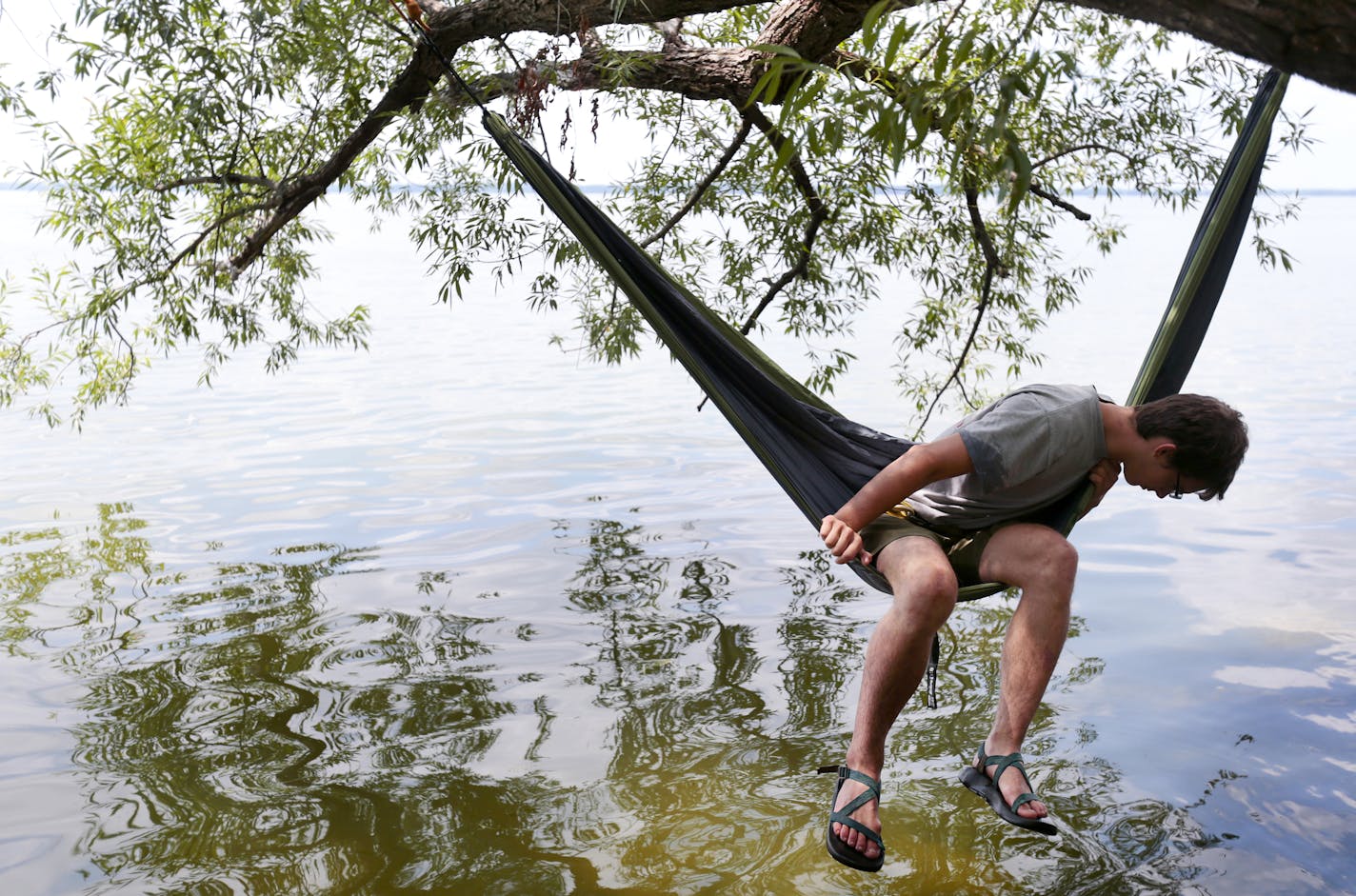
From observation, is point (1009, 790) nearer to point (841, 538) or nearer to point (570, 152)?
point (841, 538)

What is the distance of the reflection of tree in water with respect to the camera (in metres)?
2.39

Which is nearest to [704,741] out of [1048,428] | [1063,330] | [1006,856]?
[1006,856]


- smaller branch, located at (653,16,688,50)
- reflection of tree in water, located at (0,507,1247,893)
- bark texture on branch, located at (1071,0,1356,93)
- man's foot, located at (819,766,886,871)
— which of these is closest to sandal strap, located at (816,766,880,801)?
man's foot, located at (819,766,886,871)

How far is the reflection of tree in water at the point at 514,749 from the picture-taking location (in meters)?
2.39

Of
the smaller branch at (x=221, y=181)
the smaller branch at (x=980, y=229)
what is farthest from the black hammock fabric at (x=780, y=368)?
the smaller branch at (x=221, y=181)

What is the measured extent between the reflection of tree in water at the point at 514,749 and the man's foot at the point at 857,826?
0.44 m

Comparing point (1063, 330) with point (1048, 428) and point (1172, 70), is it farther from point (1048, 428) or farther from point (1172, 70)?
point (1048, 428)

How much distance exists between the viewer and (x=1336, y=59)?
137 cm

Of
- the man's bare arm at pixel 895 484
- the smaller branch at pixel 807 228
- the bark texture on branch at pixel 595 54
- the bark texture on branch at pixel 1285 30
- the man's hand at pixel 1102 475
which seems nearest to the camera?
the bark texture on branch at pixel 1285 30

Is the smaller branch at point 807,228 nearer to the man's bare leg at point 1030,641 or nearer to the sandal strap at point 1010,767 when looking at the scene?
the man's bare leg at point 1030,641

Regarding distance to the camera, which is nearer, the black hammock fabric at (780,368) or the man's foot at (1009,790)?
the man's foot at (1009,790)

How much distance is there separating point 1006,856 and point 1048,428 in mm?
939

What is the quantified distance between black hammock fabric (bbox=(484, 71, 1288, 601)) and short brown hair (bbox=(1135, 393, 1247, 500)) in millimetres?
228

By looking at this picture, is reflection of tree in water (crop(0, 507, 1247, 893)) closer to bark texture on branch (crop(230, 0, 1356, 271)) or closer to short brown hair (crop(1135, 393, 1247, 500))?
short brown hair (crop(1135, 393, 1247, 500))
